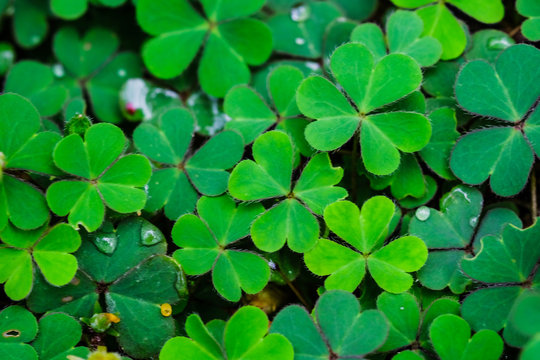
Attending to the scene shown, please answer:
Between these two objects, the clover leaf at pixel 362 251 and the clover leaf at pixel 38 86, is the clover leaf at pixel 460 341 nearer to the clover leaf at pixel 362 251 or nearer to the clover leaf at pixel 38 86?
the clover leaf at pixel 362 251

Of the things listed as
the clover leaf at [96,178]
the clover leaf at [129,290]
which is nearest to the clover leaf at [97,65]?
the clover leaf at [96,178]

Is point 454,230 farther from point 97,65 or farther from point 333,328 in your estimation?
point 97,65

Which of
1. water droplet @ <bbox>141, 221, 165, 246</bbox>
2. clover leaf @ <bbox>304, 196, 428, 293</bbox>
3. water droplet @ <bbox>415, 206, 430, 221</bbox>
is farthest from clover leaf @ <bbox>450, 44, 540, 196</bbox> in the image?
water droplet @ <bbox>141, 221, 165, 246</bbox>

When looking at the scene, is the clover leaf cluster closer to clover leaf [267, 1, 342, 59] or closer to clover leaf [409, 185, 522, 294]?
clover leaf [409, 185, 522, 294]

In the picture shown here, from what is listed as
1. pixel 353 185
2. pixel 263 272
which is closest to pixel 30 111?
pixel 263 272

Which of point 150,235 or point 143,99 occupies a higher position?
point 143,99

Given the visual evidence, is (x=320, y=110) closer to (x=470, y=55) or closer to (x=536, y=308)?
(x=470, y=55)

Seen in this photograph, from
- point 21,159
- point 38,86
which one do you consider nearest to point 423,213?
point 21,159
